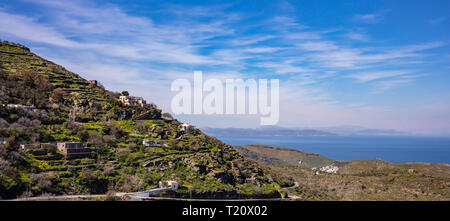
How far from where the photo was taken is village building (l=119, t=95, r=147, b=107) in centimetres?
5637

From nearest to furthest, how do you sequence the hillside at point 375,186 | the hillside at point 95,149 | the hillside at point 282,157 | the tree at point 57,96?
the hillside at point 95,149, the tree at point 57,96, the hillside at point 375,186, the hillside at point 282,157

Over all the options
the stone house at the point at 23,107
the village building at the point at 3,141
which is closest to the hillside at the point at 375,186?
the village building at the point at 3,141

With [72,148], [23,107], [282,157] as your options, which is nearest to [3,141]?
[72,148]

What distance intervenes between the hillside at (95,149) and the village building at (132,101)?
246 centimetres

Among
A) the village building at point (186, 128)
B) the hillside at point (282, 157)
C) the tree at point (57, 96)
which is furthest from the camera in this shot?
the hillside at point (282, 157)

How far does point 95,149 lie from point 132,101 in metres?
21.8

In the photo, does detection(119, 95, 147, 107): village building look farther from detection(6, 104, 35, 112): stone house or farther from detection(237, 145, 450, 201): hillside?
detection(237, 145, 450, 201): hillside

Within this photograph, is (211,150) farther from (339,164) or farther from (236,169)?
(339,164)

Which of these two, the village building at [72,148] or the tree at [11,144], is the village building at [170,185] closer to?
the village building at [72,148]

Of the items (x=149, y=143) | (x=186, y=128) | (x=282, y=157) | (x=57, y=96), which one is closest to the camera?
(x=149, y=143)

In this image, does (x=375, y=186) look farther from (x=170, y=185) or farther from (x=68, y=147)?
(x=68, y=147)

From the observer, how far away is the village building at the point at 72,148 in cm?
3306

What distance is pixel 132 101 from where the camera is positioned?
57.3 metres

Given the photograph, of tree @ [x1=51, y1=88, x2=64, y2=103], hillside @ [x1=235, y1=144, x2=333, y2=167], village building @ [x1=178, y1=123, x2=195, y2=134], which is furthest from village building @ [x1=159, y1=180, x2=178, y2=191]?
hillside @ [x1=235, y1=144, x2=333, y2=167]
